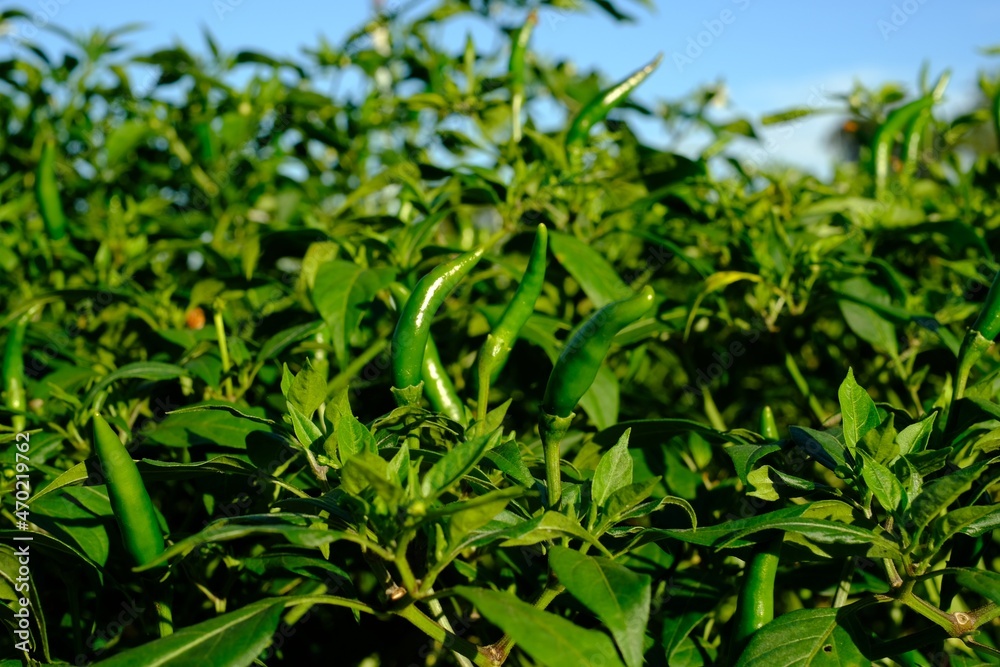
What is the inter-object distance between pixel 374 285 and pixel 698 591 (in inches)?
30.0

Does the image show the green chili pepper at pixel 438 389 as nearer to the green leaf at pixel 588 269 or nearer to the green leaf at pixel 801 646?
the green leaf at pixel 588 269

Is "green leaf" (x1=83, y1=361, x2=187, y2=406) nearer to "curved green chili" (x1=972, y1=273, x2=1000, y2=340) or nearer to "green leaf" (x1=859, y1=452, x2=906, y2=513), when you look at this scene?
"green leaf" (x1=859, y1=452, x2=906, y2=513)

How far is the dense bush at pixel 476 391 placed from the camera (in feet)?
3.67

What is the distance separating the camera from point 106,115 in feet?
10.9

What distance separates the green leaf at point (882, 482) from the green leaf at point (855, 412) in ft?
0.32

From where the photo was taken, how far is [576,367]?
117cm

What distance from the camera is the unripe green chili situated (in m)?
1.27

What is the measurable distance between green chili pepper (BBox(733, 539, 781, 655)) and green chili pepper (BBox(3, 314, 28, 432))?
4.27 ft

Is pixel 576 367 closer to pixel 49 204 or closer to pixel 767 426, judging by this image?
pixel 767 426

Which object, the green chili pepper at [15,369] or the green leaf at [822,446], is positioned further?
the green chili pepper at [15,369]

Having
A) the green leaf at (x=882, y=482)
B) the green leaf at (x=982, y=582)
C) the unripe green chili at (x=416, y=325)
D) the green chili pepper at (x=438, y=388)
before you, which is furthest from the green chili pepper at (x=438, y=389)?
the green leaf at (x=982, y=582)

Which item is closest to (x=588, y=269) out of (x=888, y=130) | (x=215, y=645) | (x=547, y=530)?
(x=547, y=530)

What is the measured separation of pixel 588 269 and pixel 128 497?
0.94 meters

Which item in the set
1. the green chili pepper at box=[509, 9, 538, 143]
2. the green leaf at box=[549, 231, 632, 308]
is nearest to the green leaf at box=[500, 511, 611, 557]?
the green leaf at box=[549, 231, 632, 308]
